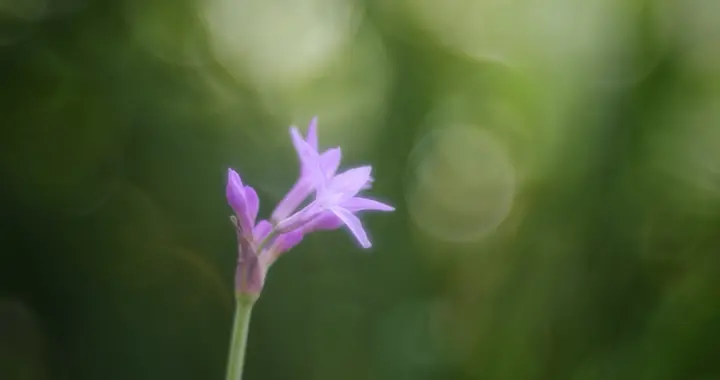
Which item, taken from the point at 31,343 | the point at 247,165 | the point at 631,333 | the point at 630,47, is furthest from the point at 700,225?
the point at 31,343

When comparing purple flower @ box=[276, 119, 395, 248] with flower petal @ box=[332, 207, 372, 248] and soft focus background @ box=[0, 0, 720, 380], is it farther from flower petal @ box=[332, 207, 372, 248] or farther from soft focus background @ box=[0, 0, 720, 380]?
soft focus background @ box=[0, 0, 720, 380]

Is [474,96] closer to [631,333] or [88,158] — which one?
[631,333]

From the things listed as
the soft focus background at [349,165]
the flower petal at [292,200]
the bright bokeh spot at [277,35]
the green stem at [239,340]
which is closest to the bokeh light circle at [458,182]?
the soft focus background at [349,165]

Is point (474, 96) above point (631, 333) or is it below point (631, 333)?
above

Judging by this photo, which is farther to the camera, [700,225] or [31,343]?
[31,343]

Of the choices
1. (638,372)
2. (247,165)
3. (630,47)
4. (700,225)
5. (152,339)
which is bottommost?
(638,372)

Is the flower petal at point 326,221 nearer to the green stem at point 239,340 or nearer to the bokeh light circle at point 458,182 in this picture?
the green stem at point 239,340

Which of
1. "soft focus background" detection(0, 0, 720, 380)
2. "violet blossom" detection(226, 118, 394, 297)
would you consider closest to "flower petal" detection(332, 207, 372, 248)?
"violet blossom" detection(226, 118, 394, 297)
